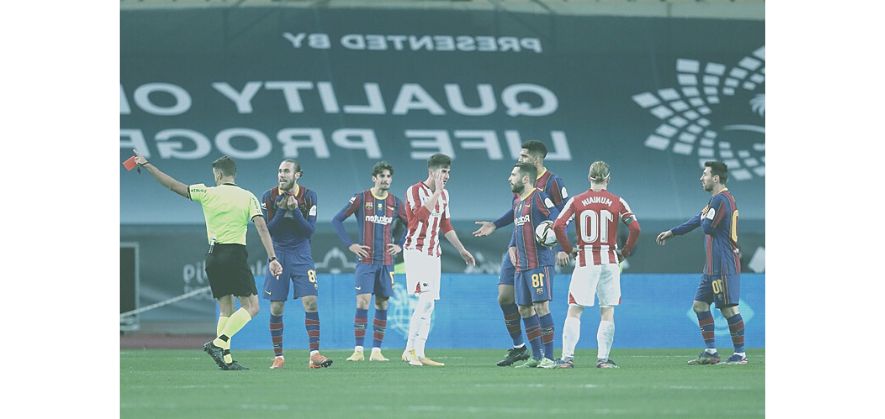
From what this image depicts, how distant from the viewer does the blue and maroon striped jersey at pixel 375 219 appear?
12.9 meters

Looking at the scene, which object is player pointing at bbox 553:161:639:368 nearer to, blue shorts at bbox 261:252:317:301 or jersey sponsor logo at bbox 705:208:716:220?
jersey sponsor logo at bbox 705:208:716:220

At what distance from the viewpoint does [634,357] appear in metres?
12.9

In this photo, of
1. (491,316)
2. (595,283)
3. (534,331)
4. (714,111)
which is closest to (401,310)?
(491,316)

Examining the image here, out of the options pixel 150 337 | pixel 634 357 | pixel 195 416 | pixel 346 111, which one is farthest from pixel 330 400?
pixel 346 111

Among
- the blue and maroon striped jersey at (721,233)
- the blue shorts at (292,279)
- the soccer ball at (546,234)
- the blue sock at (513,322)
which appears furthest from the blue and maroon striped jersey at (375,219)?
the blue and maroon striped jersey at (721,233)

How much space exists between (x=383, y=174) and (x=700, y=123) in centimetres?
970

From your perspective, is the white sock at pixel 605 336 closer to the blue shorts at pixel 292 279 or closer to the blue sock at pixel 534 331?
the blue sock at pixel 534 331

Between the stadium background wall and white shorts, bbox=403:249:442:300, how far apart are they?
7.72 meters

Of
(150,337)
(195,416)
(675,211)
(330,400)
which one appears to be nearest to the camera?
(195,416)

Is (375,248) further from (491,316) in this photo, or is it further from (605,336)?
(605,336)

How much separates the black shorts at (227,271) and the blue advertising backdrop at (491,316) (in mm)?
4349

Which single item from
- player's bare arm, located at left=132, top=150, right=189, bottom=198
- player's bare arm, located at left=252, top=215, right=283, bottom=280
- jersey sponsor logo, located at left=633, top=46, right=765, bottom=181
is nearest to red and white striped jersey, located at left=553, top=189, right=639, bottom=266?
player's bare arm, located at left=252, top=215, right=283, bottom=280

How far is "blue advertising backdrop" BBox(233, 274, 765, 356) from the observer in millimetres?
15078

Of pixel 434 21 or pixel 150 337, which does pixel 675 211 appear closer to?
pixel 434 21
